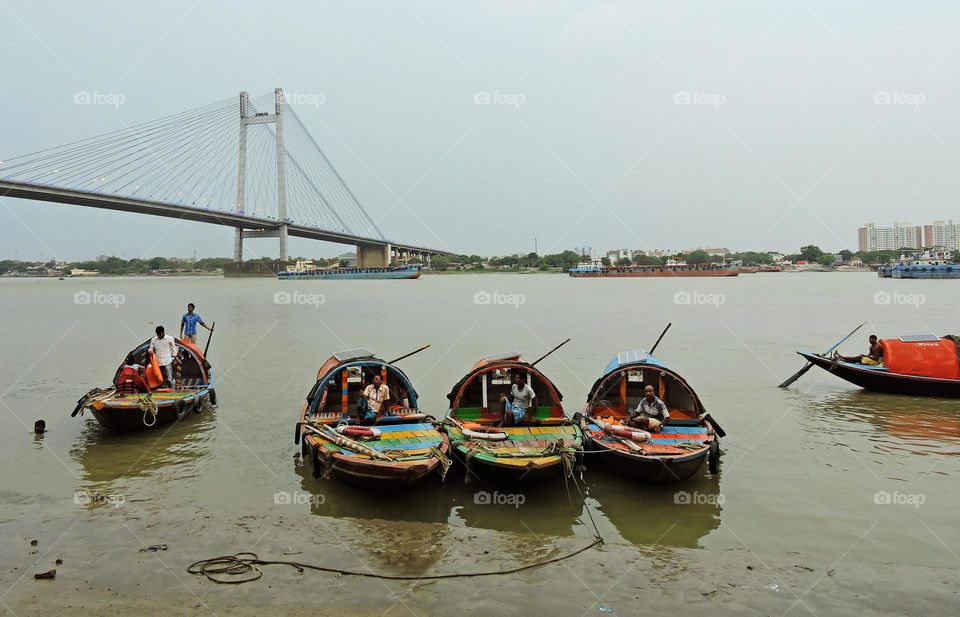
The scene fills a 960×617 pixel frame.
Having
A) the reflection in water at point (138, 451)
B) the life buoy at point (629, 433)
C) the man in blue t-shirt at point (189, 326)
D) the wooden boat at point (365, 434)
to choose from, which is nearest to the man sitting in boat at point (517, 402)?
the wooden boat at point (365, 434)

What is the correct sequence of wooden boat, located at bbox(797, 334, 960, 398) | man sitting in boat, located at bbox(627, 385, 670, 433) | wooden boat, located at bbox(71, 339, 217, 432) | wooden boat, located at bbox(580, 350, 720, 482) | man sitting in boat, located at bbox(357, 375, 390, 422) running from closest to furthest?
1. wooden boat, located at bbox(580, 350, 720, 482)
2. man sitting in boat, located at bbox(627, 385, 670, 433)
3. man sitting in boat, located at bbox(357, 375, 390, 422)
4. wooden boat, located at bbox(71, 339, 217, 432)
5. wooden boat, located at bbox(797, 334, 960, 398)

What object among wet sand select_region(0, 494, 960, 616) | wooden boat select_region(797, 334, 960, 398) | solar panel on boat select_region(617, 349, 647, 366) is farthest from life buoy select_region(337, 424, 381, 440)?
wooden boat select_region(797, 334, 960, 398)

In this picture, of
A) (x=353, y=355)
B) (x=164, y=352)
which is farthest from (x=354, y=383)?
(x=164, y=352)

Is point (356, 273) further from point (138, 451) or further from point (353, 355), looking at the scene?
point (138, 451)

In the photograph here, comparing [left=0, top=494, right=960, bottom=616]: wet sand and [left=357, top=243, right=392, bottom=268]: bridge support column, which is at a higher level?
[left=357, top=243, right=392, bottom=268]: bridge support column

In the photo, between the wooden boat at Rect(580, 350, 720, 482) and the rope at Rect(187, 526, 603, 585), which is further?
the wooden boat at Rect(580, 350, 720, 482)

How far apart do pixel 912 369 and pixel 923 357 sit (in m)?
0.29

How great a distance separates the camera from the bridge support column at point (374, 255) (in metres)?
78.1

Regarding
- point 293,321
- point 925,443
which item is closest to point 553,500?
point 925,443

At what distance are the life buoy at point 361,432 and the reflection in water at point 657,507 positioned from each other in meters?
2.38

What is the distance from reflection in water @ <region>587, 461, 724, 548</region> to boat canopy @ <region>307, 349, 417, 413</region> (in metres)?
2.73

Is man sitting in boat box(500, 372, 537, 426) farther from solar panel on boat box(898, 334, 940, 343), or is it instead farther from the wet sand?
solar panel on boat box(898, 334, 940, 343)

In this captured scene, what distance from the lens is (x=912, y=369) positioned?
37.7 feet

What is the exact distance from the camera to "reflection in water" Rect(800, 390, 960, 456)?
8.95 metres
